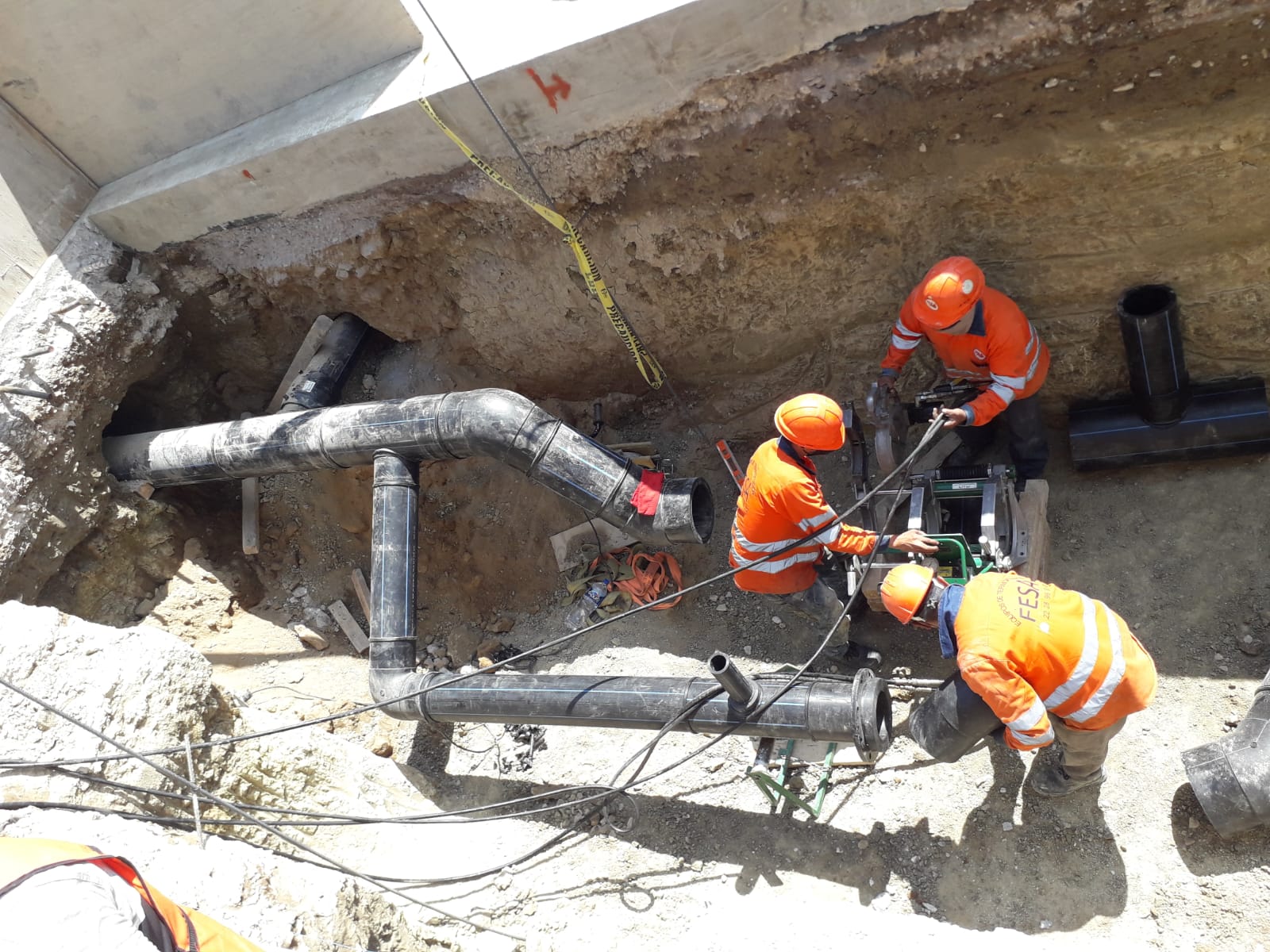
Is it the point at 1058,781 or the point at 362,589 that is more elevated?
the point at 362,589

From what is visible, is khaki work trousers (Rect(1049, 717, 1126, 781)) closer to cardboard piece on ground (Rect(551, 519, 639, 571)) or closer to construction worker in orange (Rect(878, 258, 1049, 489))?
construction worker in orange (Rect(878, 258, 1049, 489))

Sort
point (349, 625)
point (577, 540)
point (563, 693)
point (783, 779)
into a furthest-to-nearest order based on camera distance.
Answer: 1. point (349, 625)
2. point (577, 540)
3. point (563, 693)
4. point (783, 779)

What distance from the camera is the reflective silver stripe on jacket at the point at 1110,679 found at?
11.9 feet

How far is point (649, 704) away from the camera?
15.3ft

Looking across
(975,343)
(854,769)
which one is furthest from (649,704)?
(975,343)

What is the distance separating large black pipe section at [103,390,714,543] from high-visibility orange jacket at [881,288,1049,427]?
5.41ft

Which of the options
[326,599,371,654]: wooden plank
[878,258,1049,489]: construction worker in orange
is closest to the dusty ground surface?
[326,599,371,654]: wooden plank

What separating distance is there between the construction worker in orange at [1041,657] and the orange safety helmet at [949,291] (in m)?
1.44

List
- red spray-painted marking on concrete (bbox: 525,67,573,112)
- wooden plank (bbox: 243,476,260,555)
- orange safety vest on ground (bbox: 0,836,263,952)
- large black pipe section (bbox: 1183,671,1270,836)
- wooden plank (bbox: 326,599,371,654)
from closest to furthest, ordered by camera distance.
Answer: orange safety vest on ground (bbox: 0,836,263,952)
large black pipe section (bbox: 1183,671,1270,836)
red spray-painted marking on concrete (bbox: 525,67,573,112)
wooden plank (bbox: 326,599,371,654)
wooden plank (bbox: 243,476,260,555)

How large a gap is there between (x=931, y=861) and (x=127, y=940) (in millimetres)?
3594

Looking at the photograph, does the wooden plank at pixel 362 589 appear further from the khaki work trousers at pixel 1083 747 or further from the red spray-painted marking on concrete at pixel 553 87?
the khaki work trousers at pixel 1083 747

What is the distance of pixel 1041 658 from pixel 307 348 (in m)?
5.69

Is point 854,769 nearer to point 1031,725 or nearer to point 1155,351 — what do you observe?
point 1031,725

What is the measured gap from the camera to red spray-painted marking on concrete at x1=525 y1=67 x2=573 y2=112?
487 cm
